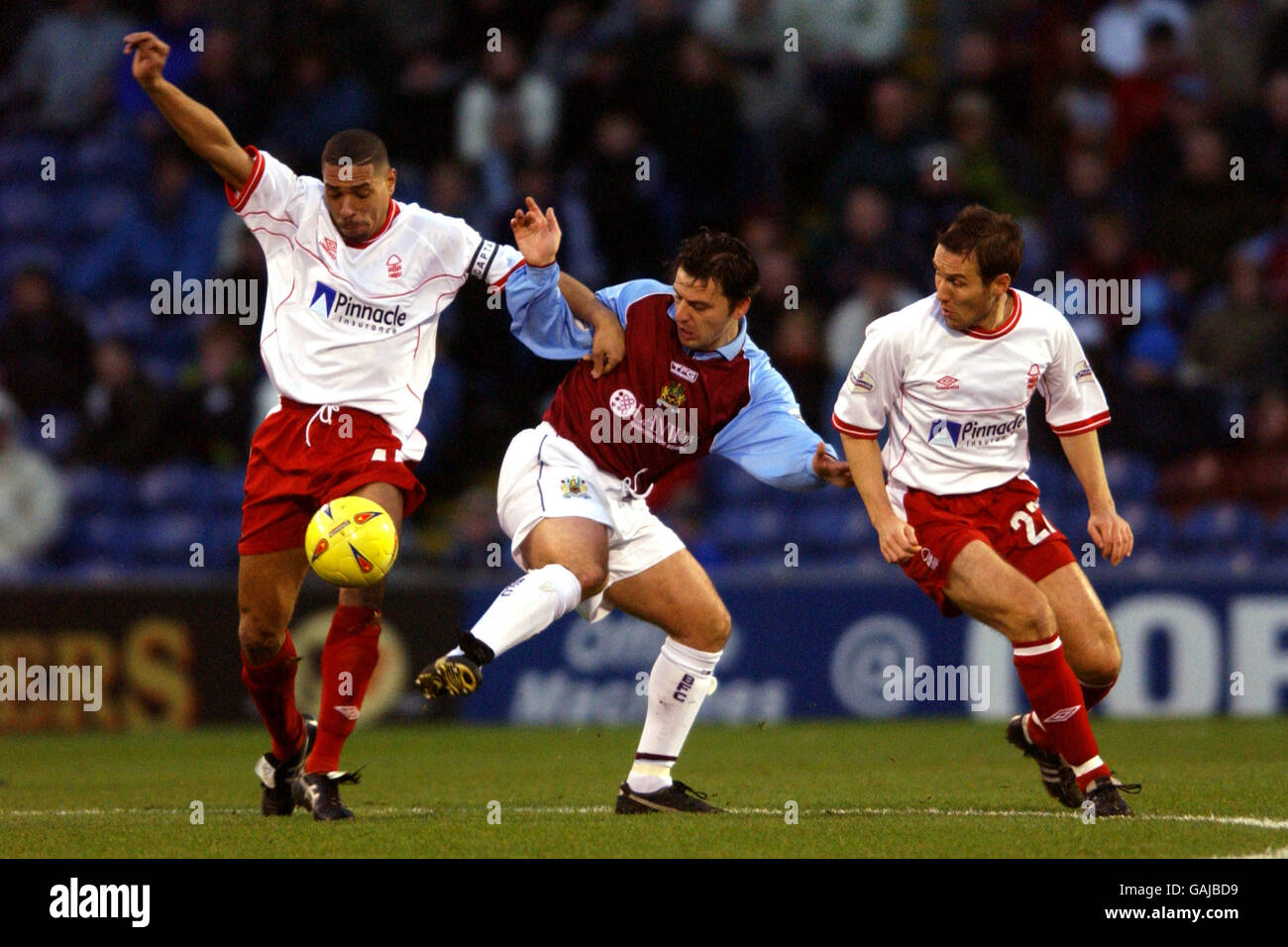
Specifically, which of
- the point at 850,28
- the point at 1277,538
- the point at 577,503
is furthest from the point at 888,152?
the point at 577,503

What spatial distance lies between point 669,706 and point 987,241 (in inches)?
80.6

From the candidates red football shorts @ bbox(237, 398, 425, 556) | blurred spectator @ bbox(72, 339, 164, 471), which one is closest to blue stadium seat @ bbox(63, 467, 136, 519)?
blurred spectator @ bbox(72, 339, 164, 471)

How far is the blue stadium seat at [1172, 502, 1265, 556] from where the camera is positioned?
12.0m

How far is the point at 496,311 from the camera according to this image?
43.5 ft

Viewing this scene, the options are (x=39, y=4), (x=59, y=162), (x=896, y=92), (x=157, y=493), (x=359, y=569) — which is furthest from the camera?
(x=39, y=4)

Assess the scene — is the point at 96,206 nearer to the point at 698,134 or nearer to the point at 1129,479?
the point at 698,134

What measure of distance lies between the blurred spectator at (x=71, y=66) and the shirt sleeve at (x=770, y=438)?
1071 cm

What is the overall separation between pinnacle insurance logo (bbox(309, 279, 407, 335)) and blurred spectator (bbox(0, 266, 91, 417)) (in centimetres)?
763

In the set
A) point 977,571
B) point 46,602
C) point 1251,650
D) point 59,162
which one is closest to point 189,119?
point 977,571

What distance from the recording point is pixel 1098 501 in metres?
6.65

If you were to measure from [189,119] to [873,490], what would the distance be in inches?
108

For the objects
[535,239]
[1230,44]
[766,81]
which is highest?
[1230,44]

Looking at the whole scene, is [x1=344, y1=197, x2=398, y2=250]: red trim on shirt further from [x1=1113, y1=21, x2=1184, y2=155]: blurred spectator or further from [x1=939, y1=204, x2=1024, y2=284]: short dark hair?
[x1=1113, y1=21, x2=1184, y2=155]: blurred spectator

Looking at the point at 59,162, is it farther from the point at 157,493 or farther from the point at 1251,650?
the point at 1251,650
